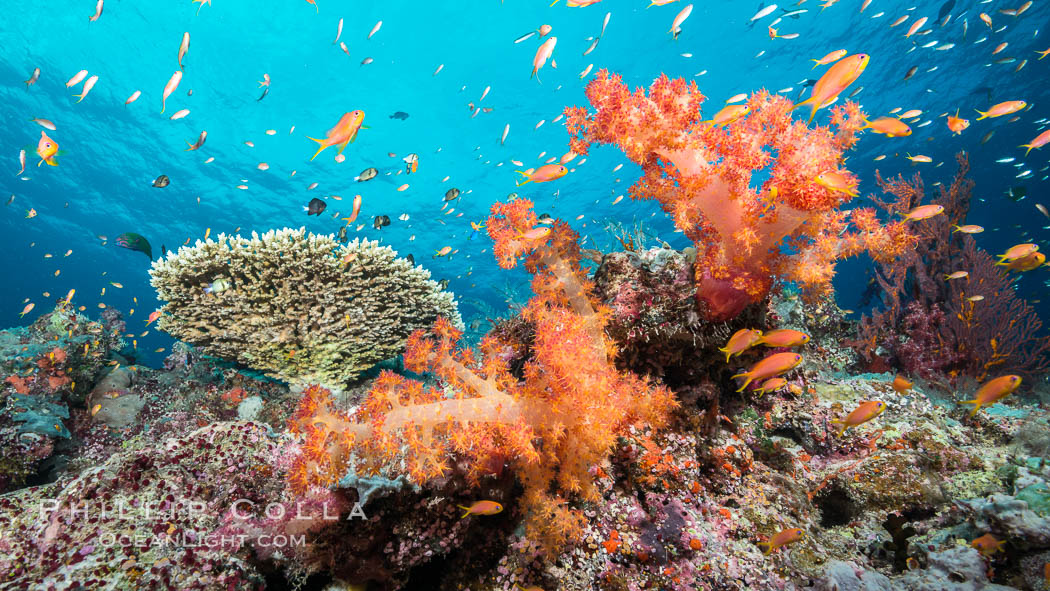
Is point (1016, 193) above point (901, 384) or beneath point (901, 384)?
above

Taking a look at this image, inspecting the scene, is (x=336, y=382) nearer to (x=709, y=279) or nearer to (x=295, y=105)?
(x=709, y=279)

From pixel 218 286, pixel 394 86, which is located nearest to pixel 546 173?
pixel 218 286

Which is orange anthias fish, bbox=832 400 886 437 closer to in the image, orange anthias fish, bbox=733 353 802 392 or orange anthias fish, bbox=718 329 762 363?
orange anthias fish, bbox=733 353 802 392

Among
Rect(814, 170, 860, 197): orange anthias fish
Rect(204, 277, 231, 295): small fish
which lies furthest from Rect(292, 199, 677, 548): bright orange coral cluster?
Rect(204, 277, 231, 295): small fish

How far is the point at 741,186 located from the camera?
8.84ft

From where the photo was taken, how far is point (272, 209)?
31172mm

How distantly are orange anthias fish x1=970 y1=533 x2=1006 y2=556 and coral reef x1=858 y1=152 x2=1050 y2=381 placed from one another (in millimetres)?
5302

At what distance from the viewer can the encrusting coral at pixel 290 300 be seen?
4.54 meters

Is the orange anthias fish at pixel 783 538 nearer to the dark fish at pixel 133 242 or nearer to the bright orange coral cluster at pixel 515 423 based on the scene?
the bright orange coral cluster at pixel 515 423

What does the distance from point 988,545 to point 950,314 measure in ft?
23.4

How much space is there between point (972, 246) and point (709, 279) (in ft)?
28.9

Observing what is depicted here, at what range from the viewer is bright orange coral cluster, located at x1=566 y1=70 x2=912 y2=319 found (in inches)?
104

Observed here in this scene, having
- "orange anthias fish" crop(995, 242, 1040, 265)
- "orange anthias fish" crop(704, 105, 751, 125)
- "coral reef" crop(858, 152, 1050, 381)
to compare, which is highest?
"orange anthias fish" crop(704, 105, 751, 125)

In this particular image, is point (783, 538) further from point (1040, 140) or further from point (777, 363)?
point (1040, 140)
